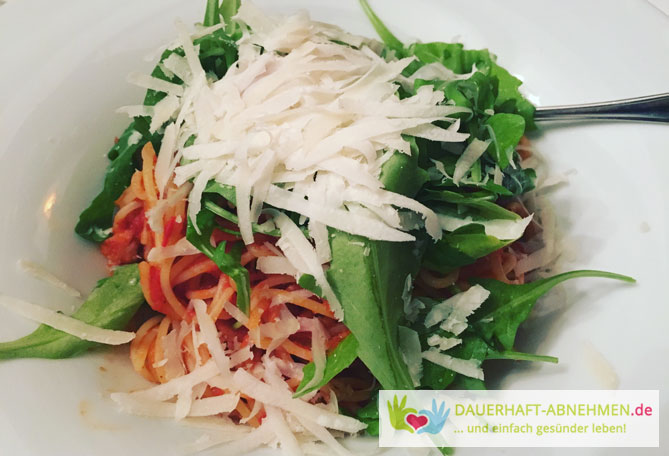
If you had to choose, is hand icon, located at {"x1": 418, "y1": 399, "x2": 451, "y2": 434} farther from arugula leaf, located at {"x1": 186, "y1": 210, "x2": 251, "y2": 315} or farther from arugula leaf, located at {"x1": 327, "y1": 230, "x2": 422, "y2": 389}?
arugula leaf, located at {"x1": 186, "y1": 210, "x2": 251, "y2": 315}

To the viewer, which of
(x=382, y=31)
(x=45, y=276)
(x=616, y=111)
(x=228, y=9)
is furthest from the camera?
(x=382, y=31)

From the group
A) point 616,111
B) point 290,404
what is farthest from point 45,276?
point 616,111

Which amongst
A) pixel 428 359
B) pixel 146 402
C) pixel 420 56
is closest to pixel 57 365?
pixel 146 402

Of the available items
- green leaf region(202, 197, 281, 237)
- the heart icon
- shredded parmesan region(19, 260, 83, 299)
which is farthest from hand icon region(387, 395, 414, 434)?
shredded parmesan region(19, 260, 83, 299)

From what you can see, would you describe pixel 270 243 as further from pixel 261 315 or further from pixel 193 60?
pixel 193 60

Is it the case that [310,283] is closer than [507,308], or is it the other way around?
[310,283]

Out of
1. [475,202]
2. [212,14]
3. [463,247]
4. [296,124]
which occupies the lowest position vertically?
[463,247]

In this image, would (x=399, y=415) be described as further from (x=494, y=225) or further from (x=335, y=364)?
(x=494, y=225)

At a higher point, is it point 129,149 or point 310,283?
point 129,149
